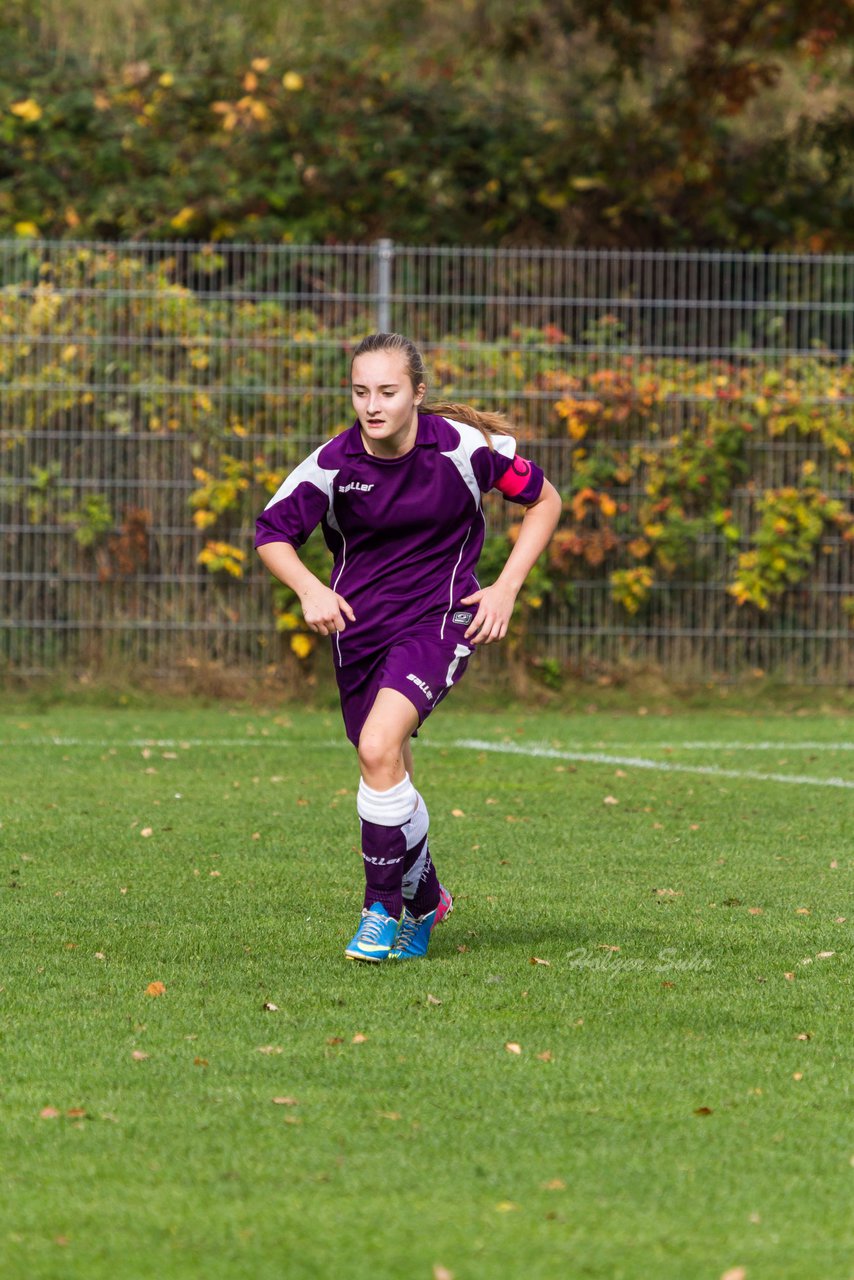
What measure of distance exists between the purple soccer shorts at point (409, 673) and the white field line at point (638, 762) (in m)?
3.96

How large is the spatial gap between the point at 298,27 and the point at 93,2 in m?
2.33

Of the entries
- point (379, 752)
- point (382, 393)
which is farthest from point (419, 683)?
point (382, 393)

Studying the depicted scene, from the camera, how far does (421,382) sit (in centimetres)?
515

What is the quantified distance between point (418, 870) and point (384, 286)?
7256mm

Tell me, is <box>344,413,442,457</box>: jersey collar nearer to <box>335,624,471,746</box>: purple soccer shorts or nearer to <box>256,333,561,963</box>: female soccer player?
<box>256,333,561,963</box>: female soccer player

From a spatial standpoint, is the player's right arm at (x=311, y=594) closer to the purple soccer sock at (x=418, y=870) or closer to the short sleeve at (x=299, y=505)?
the short sleeve at (x=299, y=505)

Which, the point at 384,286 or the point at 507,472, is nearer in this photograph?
the point at 507,472

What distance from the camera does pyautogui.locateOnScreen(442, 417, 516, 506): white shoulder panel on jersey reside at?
510 cm

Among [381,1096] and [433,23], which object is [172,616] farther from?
[433,23]

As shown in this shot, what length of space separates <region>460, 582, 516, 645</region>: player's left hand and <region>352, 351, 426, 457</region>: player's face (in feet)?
1.68

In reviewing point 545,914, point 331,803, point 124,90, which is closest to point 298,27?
point 124,90

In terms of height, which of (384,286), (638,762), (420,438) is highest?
(384,286)

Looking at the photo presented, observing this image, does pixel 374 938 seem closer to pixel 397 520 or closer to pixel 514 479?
pixel 397 520

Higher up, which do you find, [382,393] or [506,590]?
[382,393]
